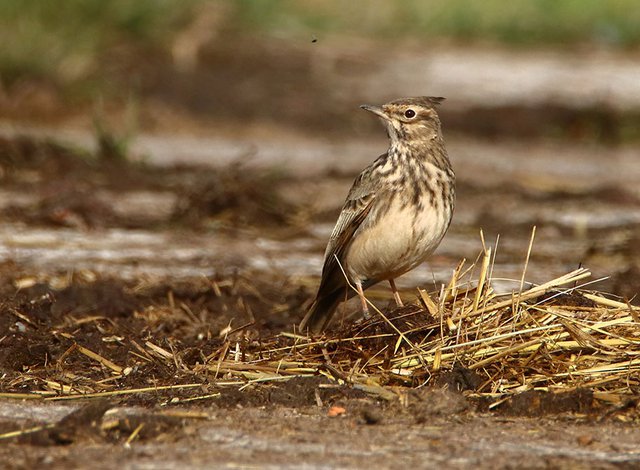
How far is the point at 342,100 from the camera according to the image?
15477mm

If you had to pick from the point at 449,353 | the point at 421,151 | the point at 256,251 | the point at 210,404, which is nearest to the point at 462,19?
the point at 256,251

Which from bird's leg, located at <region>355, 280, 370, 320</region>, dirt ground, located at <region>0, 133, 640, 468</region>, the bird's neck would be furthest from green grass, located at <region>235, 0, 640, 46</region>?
bird's leg, located at <region>355, 280, 370, 320</region>

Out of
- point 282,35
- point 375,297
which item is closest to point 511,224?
point 375,297

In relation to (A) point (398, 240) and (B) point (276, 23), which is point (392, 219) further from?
(B) point (276, 23)

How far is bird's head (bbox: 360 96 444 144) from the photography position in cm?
664

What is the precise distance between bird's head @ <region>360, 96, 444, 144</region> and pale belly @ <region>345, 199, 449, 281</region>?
23.3 inches

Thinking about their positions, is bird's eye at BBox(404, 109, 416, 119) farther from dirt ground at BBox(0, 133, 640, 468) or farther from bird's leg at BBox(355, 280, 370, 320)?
dirt ground at BBox(0, 133, 640, 468)

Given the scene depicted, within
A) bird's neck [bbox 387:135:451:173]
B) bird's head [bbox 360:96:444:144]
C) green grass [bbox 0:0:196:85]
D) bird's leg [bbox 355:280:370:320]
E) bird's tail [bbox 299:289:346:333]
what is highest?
bird's head [bbox 360:96:444:144]

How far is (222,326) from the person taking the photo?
609 centimetres

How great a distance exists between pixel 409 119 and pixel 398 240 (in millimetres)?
918

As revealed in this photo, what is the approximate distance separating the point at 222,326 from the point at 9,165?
16.4 feet

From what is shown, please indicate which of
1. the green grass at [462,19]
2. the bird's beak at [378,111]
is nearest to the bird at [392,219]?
the bird's beak at [378,111]

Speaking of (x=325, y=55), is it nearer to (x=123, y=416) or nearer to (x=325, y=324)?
(x=325, y=324)

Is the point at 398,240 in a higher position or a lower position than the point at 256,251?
higher
